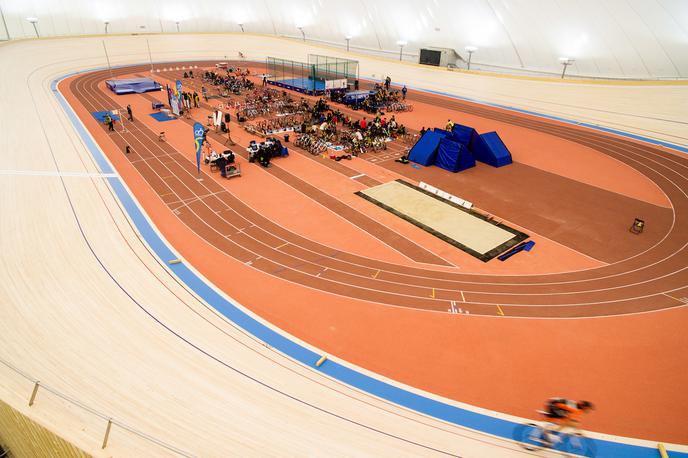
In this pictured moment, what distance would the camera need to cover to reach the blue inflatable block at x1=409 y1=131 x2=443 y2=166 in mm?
20469

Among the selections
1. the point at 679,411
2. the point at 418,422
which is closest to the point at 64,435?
the point at 418,422

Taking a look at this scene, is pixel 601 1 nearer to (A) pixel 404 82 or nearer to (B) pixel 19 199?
(A) pixel 404 82

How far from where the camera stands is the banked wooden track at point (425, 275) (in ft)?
35.2

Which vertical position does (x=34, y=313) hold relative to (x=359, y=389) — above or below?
above

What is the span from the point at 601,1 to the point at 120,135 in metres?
37.9

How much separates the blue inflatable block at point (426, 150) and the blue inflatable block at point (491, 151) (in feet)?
8.64

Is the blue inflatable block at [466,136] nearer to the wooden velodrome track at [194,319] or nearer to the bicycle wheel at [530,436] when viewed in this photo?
the wooden velodrome track at [194,319]

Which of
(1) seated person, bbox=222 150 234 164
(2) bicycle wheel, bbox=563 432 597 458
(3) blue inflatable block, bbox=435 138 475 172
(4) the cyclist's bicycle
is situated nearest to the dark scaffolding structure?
(3) blue inflatable block, bbox=435 138 475 172

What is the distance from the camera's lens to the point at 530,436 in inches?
273

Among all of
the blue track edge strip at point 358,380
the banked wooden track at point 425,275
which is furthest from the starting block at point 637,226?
the blue track edge strip at point 358,380

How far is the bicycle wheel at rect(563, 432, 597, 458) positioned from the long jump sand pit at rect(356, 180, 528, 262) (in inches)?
256

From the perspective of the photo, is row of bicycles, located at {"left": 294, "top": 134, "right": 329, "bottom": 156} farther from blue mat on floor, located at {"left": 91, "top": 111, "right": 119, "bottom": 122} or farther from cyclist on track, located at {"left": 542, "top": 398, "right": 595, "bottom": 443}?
cyclist on track, located at {"left": 542, "top": 398, "right": 595, "bottom": 443}

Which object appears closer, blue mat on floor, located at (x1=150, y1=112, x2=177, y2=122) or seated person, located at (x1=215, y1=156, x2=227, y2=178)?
seated person, located at (x1=215, y1=156, x2=227, y2=178)

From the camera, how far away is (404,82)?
138ft
